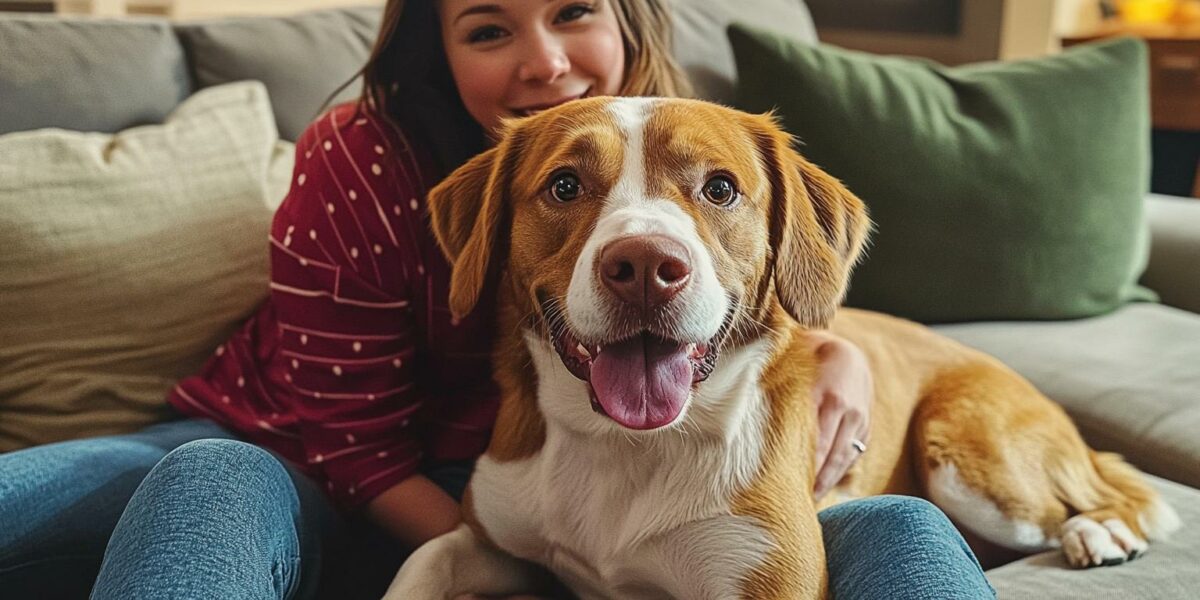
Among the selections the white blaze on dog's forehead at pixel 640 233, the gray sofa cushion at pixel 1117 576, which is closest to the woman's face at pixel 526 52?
the white blaze on dog's forehead at pixel 640 233

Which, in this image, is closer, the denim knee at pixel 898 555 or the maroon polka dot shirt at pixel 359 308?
the denim knee at pixel 898 555

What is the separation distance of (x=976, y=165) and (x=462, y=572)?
143cm

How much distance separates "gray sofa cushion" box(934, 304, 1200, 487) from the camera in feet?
6.21

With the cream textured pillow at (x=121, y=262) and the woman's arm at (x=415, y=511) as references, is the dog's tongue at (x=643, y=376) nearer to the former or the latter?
the woman's arm at (x=415, y=511)

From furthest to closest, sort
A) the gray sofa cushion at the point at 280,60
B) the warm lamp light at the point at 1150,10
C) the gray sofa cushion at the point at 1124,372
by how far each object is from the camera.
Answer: the warm lamp light at the point at 1150,10 < the gray sofa cushion at the point at 280,60 < the gray sofa cushion at the point at 1124,372

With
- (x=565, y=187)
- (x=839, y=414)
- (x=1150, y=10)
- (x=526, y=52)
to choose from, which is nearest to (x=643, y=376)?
(x=565, y=187)

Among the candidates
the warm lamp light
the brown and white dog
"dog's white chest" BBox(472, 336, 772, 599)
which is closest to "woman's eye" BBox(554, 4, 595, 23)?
the brown and white dog

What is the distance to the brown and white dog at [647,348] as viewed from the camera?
1.13 metres

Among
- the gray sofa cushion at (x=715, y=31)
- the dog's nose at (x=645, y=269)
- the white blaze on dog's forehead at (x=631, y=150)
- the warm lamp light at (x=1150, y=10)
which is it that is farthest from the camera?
the warm lamp light at (x=1150, y=10)

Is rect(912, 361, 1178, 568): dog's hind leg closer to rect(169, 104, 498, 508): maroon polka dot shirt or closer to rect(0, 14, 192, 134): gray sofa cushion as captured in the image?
rect(169, 104, 498, 508): maroon polka dot shirt

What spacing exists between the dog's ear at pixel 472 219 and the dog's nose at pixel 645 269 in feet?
0.91

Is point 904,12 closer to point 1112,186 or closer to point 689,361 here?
point 1112,186

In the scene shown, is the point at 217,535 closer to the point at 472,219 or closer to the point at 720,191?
the point at 472,219

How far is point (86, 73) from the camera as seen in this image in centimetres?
182
